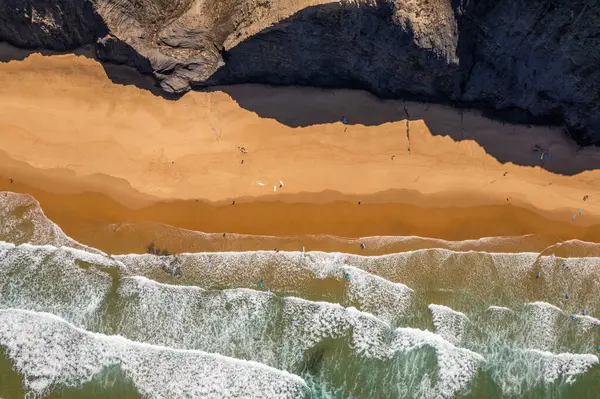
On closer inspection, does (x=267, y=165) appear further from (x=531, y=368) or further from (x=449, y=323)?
(x=531, y=368)

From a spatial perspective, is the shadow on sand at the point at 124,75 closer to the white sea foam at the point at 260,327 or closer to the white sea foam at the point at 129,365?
the white sea foam at the point at 260,327

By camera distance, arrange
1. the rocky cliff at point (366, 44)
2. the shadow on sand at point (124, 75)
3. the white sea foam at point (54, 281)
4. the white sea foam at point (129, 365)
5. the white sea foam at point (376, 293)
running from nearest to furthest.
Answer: the rocky cliff at point (366, 44), the white sea foam at point (129, 365), the white sea foam at point (54, 281), the white sea foam at point (376, 293), the shadow on sand at point (124, 75)

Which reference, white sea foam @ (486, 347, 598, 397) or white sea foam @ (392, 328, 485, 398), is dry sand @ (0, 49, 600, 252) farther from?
white sea foam @ (486, 347, 598, 397)

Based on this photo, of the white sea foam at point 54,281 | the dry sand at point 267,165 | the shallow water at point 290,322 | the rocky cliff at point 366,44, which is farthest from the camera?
the dry sand at point 267,165

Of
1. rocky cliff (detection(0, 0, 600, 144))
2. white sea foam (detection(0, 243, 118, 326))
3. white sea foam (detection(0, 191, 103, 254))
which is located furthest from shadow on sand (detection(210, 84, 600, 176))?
white sea foam (detection(0, 243, 118, 326))

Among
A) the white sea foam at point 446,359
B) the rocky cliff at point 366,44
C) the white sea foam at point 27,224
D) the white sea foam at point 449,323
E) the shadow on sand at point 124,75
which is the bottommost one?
the white sea foam at point 446,359

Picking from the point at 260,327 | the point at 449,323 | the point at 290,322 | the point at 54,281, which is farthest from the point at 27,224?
the point at 449,323

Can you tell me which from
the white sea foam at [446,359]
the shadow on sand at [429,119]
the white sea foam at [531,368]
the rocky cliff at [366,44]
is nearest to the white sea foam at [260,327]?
the white sea foam at [446,359]
